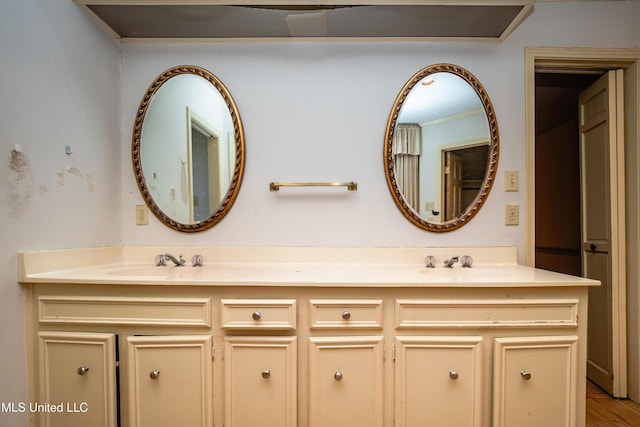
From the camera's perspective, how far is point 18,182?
1.06m

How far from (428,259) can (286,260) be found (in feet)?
2.46

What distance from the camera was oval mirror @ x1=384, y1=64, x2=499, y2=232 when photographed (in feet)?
4.92

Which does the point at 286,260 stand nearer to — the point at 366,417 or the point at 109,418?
the point at 366,417

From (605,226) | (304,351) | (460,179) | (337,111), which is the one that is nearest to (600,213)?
(605,226)

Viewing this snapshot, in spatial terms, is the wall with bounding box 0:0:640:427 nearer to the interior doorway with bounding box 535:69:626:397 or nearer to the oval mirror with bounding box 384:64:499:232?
the oval mirror with bounding box 384:64:499:232

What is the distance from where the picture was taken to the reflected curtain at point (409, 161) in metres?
1.50

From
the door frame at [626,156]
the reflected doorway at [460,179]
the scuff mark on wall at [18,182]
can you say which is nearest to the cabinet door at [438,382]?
the reflected doorway at [460,179]

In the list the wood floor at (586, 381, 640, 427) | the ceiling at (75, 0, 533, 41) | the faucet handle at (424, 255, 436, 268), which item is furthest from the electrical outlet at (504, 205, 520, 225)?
the wood floor at (586, 381, 640, 427)

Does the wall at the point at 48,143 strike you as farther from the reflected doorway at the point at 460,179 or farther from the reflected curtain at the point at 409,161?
the reflected doorway at the point at 460,179

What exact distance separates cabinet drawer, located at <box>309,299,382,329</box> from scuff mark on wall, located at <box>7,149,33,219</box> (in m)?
1.17

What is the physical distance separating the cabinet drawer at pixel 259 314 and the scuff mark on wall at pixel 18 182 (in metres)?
0.86

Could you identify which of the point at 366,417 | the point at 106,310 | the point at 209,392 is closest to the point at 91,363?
the point at 106,310

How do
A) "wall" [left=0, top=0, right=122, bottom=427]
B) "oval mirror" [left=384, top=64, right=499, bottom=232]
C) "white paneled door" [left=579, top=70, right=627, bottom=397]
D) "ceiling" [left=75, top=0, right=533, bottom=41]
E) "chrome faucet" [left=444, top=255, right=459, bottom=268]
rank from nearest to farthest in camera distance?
1. "wall" [left=0, top=0, right=122, bottom=427]
2. "ceiling" [left=75, top=0, right=533, bottom=41]
3. "chrome faucet" [left=444, top=255, right=459, bottom=268]
4. "oval mirror" [left=384, top=64, right=499, bottom=232]
5. "white paneled door" [left=579, top=70, right=627, bottom=397]

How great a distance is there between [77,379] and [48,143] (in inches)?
37.9
